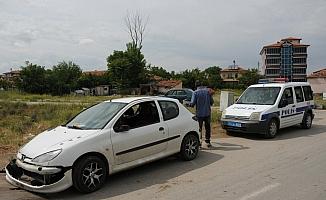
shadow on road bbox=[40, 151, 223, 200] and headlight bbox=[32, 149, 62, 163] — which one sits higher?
headlight bbox=[32, 149, 62, 163]

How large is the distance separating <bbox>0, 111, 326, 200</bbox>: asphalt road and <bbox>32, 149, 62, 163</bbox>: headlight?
2.00ft

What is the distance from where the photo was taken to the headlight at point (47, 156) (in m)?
5.86

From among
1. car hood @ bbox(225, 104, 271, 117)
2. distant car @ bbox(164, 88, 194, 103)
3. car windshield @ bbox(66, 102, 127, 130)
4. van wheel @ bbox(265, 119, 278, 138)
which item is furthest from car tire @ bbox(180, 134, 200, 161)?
distant car @ bbox(164, 88, 194, 103)

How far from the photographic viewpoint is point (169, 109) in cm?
809

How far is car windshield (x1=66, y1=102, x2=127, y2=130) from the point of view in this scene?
6887 millimetres

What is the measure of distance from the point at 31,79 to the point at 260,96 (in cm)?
6483

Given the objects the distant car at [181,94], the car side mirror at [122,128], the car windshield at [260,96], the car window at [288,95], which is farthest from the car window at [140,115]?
the distant car at [181,94]

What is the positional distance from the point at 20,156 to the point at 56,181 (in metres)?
0.90

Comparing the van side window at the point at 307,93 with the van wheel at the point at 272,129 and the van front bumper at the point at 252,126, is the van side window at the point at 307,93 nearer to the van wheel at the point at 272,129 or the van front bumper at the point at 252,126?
the van wheel at the point at 272,129

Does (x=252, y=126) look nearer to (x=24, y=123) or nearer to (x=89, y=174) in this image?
(x=89, y=174)

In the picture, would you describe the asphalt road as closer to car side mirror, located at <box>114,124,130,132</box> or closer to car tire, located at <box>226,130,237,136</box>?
car side mirror, located at <box>114,124,130,132</box>

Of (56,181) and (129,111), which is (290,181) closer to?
(129,111)

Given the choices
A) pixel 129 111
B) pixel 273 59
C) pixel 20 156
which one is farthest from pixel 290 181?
pixel 273 59

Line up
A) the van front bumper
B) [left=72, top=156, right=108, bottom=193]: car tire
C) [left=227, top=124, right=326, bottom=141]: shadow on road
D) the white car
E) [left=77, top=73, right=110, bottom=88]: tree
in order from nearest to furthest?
the white car, [left=72, top=156, right=108, bottom=193]: car tire, the van front bumper, [left=227, top=124, right=326, bottom=141]: shadow on road, [left=77, top=73, right=110, bottom=88]: tree
